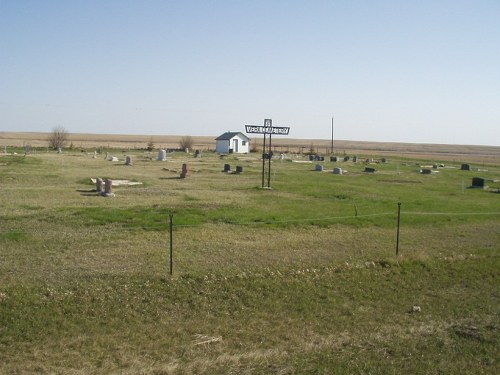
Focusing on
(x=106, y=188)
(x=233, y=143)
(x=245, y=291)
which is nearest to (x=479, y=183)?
(x=106, y=188)

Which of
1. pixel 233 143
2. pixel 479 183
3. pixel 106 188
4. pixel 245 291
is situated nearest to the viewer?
pixel 245 291

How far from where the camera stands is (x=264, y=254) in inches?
502

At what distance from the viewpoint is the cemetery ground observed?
695 cm

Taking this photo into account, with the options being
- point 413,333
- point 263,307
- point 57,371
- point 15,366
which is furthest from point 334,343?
point 15,366

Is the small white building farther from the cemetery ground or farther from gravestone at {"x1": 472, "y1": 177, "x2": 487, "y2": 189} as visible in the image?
the cemetery ground

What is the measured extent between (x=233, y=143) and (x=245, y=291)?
65785mm

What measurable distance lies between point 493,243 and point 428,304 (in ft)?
21.3

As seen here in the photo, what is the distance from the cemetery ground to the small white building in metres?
54.5

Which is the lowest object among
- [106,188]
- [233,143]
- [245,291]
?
[245,291]

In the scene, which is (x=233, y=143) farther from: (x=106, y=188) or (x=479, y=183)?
(x=106, y=188)

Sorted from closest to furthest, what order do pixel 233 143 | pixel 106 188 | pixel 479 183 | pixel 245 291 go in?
pixel 245 291 < pixel 106 188 < pixel 479 183 < pixel 233 143

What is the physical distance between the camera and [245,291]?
9.82 m

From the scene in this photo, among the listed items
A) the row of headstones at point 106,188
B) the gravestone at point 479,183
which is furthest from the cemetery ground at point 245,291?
the gravestone at point 479,183

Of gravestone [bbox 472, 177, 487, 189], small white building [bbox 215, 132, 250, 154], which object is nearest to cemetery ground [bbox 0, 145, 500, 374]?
gravestone [bbox 472, 177, 487, 189]
